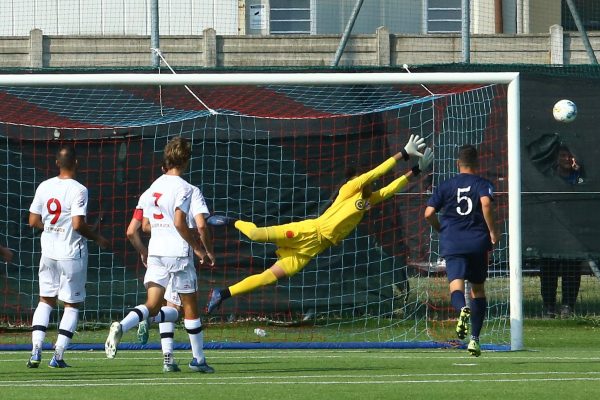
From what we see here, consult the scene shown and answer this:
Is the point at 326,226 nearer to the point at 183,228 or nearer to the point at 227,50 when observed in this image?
the point at 183,228

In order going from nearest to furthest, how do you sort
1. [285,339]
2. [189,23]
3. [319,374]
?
[319,374]
[285,339]
[189,23]

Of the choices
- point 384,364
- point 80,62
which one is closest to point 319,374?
point 384,364

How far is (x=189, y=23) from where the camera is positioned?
20656mm

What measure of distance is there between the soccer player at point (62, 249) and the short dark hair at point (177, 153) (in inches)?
42.2

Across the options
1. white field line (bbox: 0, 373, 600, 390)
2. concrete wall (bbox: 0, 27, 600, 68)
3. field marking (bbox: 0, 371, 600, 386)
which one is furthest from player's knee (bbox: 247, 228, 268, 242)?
concrete wall (bbox: 0, 27, 600, 68)

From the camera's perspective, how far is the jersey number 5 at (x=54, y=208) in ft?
34.9

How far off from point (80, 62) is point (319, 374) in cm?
766

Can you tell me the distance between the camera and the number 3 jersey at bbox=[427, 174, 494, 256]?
1102 centimetres

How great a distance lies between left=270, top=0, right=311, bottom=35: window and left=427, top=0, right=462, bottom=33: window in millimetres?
2294

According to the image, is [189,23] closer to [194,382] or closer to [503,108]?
[503,108]

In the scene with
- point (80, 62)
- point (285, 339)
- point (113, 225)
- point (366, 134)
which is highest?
point (80, 62)

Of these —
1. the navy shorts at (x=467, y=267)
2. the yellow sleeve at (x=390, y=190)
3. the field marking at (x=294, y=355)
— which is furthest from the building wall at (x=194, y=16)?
the navy shorts at (x=467, y=267)

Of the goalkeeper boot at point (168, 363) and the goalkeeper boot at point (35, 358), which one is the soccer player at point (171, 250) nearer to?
A: the goalkeeper boot at point (168, 363)

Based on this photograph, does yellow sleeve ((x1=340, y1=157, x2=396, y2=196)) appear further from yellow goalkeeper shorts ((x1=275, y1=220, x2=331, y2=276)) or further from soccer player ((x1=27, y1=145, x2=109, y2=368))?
soccer player ((x1=27, y1=145, x2=109, y2=368))
